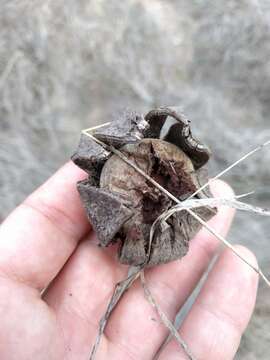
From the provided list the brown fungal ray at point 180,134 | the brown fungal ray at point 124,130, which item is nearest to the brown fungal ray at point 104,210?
the brown fungal ray at point 124,130

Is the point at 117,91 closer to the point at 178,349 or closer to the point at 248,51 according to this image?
the point at 248,51

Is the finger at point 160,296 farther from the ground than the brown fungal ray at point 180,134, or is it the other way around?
the brown fungal ray at point 180,134

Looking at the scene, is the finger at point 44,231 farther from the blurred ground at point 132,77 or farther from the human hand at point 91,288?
the blurred ground at point 132,77

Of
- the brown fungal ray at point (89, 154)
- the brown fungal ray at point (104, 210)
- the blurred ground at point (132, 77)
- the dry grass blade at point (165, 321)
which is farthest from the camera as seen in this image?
the blurred ground at point (132, 77)

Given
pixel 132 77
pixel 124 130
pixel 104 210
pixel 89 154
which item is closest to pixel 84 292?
pixel 104 210

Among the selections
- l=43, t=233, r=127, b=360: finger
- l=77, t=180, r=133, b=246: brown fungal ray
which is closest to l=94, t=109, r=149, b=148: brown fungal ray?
l=77, t=180, r=133, b=246: brown fungal ray

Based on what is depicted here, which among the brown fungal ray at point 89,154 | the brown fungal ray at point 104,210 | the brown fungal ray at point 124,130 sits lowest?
the brown fungal ray at point 104,210

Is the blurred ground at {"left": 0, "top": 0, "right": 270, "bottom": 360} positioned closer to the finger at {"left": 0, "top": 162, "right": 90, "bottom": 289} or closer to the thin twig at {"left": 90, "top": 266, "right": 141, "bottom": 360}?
the finger at {"left": 0, "top": 162, "right": 90, "bottom": 289}

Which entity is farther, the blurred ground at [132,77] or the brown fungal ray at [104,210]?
the blurred ground at [132,77]

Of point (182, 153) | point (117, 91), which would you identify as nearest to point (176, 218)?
point (182, 153)
